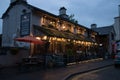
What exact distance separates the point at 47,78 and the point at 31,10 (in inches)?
448

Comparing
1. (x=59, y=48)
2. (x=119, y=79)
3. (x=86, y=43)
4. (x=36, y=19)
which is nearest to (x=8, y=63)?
(x=36, y=19)

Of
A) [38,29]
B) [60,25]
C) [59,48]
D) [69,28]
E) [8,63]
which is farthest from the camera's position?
[69,28]

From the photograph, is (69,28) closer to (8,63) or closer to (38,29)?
(38,29)

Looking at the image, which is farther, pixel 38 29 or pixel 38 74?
pixel 38 29

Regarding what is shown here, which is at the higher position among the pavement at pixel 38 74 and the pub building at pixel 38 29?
the pub building at pixel 38 29

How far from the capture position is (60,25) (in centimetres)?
2536

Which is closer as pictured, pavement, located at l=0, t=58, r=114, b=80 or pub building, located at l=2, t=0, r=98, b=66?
pavement, located at l=0, t=58, r=114, b=80

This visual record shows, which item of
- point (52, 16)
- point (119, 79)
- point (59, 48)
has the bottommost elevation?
point (119, 79)

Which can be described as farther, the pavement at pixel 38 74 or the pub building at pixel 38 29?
the pub building at pixel 38 29

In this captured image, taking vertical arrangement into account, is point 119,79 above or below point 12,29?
below

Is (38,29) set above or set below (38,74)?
above

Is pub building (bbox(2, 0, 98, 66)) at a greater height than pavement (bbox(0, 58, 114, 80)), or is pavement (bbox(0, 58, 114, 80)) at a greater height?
pub building (bbox(2, 0, 98, 66))

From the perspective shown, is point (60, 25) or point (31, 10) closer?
point (31, 10)

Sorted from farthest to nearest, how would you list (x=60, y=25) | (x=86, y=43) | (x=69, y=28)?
1. (x=86, y=43)
2. (x=69, y=28)
3. (x=60, y=25)
